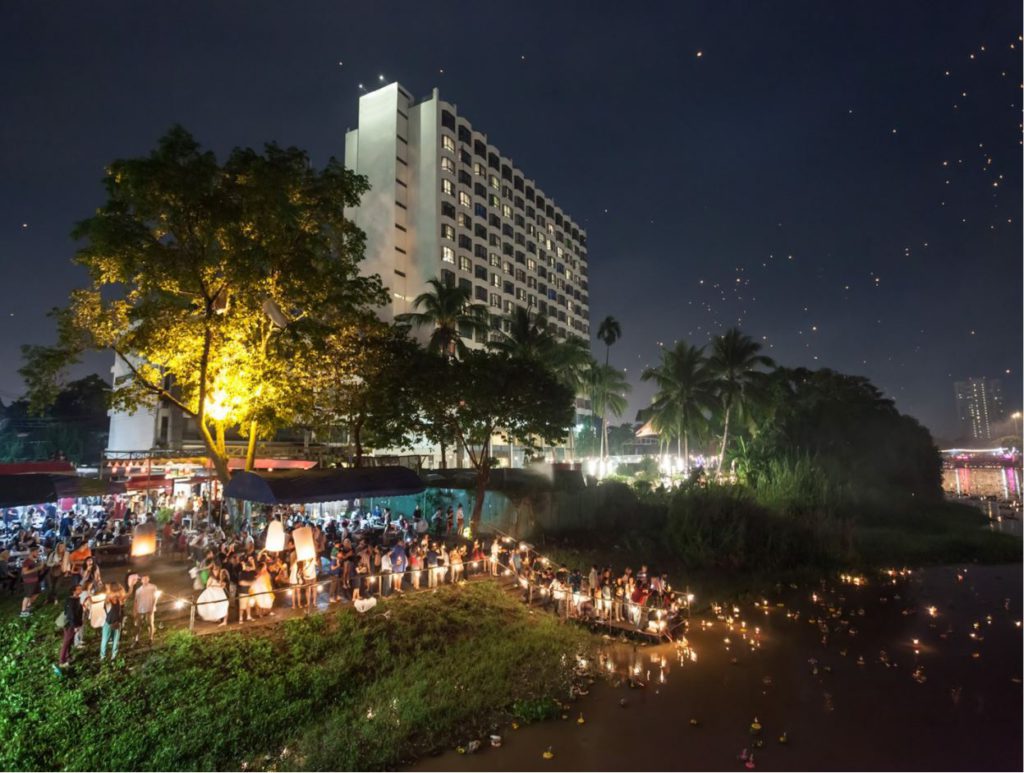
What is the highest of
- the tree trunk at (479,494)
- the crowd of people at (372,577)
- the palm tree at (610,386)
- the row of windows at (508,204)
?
the row of windows at (508,204)

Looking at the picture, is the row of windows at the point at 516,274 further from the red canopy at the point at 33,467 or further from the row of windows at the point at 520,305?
the red canopy at the point at 33,467

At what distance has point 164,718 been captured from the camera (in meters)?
10.6

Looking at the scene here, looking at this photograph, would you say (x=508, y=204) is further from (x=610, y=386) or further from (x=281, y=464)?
(x=281, y=464)

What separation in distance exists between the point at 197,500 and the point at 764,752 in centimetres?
2666

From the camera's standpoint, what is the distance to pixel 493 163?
71.6 meters

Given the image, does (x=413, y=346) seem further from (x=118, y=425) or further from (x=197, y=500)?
(x=118, y=425)

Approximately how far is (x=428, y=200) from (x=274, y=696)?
55.6 meters

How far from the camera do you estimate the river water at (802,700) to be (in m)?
10.8

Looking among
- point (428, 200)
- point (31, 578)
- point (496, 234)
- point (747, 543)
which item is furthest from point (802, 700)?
point (496, 234)

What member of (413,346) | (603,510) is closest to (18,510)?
(413,346)

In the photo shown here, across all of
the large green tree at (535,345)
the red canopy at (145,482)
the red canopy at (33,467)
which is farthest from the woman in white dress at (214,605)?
the large green tree at (535,345)

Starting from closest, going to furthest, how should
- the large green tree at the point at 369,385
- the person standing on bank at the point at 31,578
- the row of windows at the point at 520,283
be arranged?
1. the person standing on bank at the point at 31,578
2. the large green tree at the point at 369,385
3. the row of windows at the point at 520,283

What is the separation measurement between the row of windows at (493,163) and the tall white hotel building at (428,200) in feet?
0.44

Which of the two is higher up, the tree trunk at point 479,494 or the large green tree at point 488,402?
the large green tree at point 488,402
